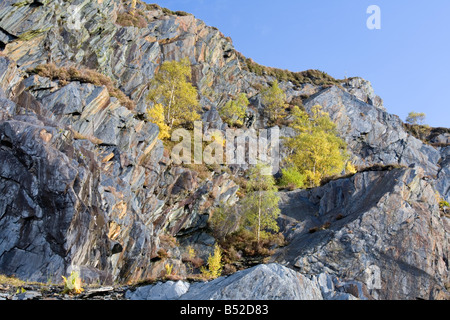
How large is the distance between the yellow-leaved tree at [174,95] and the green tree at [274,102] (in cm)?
2469

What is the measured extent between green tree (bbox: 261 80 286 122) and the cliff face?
33102 millimetres

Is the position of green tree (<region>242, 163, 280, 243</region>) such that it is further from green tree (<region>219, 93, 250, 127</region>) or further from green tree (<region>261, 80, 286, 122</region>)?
green tree (<region>261, 80, 286, 122</region>)

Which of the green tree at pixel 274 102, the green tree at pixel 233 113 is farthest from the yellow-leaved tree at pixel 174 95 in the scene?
the green tree at pixel 274 102

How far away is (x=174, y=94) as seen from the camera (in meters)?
57.1

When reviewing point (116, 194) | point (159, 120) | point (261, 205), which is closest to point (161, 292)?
point (116, 194)

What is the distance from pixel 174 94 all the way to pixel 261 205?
2760cm

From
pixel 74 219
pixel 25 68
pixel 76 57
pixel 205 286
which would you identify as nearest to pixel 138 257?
pixel 74 219

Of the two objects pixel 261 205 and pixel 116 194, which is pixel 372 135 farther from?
pixel 116 194

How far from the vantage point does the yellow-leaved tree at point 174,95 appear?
181 feet

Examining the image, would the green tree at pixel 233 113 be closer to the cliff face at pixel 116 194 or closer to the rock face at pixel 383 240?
the cliff face at pixel 116 194

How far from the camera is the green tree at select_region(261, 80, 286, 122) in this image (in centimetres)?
7794

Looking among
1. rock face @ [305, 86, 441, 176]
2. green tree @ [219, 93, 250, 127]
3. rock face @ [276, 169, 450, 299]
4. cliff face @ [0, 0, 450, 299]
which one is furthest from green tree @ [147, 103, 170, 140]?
rock face @ [305, 86, 441, 176]

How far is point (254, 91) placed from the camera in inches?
3324
